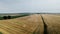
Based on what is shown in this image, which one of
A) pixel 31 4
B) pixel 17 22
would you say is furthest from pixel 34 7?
pixel 17 22

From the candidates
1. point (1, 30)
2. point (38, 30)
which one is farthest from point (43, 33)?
point (1, 30)

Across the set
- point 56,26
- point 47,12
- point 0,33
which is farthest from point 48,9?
point 0,33

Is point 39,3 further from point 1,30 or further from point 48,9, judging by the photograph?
point 1,30

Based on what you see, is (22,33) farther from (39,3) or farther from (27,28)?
(39,3)

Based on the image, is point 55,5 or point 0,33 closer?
point 0,33

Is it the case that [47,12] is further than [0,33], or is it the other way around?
[47,12]

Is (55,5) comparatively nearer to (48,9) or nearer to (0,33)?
(48,9)

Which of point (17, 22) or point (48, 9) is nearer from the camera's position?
point (17, 22)
